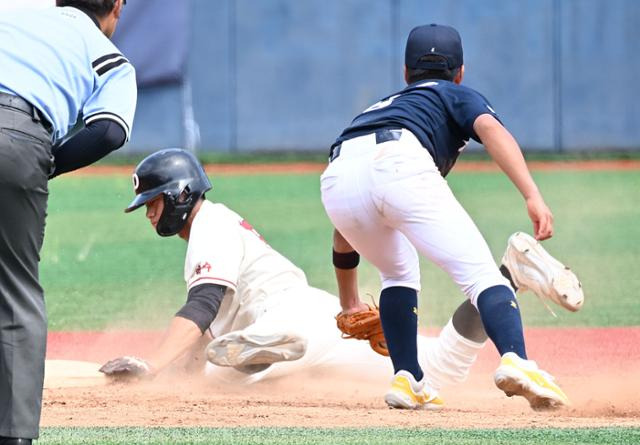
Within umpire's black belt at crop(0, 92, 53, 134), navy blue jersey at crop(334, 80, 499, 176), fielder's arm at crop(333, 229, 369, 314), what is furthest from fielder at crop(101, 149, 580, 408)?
umpire's black belt at crop(0, 92, 53, 134)

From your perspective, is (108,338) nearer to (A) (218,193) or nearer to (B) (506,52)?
(A) (218,193)

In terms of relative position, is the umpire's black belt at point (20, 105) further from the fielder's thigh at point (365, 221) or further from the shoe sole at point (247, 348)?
the shoe sole at point (247, 348)

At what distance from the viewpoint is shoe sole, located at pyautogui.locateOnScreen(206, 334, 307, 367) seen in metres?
5.12

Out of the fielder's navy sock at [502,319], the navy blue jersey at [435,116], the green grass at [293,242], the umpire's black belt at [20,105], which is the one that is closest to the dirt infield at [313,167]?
the green grass at [293,242]

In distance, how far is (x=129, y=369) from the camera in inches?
208

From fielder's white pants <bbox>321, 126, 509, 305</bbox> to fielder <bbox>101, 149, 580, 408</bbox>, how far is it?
77 centimetres

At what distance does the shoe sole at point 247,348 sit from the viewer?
5.12 m

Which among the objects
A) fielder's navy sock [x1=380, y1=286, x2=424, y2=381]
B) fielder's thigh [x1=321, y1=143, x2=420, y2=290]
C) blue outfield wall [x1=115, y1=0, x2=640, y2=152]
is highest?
fielder's thigh [x1=321, y1=143, x2=420, y2=290]

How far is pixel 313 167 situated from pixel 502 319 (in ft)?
45.0

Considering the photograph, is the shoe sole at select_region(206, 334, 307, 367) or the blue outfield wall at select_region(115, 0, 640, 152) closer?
the shoe sole at select_region(206, 334, 307, 367)

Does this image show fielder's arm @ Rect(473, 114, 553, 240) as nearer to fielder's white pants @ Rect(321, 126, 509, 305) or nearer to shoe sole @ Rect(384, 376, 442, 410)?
fielder's white pants @ Rect(321, 126, 509, 305)

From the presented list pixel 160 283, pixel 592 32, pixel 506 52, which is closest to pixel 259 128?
pixel 506 52

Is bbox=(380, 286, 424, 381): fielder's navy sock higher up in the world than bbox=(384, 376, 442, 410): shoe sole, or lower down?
higher up

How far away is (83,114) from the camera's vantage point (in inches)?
138
